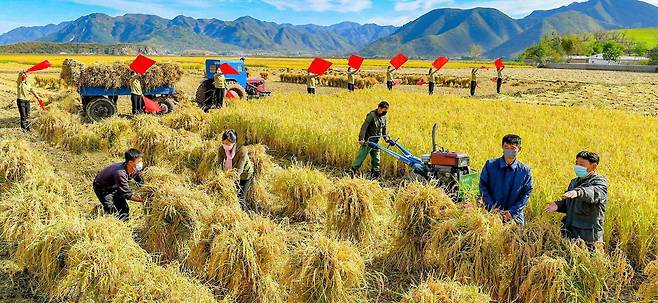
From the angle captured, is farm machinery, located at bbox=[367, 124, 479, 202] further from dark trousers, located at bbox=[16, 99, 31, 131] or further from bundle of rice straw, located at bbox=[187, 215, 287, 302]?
dark trousers, located at bbox=[16, 99, 31, 131]

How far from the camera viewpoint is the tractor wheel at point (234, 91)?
1453 centimetres

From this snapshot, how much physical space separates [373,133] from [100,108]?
8.56m

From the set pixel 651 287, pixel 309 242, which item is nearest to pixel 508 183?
pixel 651 287

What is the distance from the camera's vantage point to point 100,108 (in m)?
12.7

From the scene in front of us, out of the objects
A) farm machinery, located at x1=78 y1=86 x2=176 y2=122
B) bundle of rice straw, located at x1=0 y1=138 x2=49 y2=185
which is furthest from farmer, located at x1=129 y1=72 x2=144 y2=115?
bundle of rice straw, located at x1=0 y1=138 x2=49 y2=185

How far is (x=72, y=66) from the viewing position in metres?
12.2

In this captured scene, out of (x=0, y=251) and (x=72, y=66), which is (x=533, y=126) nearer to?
(x=0, y=251)

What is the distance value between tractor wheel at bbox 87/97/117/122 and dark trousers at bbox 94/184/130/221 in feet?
26.8

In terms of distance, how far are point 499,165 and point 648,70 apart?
61431mm

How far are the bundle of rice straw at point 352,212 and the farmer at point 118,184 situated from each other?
198 cm

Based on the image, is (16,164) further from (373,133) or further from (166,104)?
(166,104)

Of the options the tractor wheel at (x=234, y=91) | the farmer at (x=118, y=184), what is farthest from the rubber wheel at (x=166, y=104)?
the farmer at (x=118, y=184)

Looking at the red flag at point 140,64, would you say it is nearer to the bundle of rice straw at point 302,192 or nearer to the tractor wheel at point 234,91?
the tractor wheel at point 234,91

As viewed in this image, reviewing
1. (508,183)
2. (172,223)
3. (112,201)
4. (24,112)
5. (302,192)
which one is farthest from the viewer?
(24,112)
